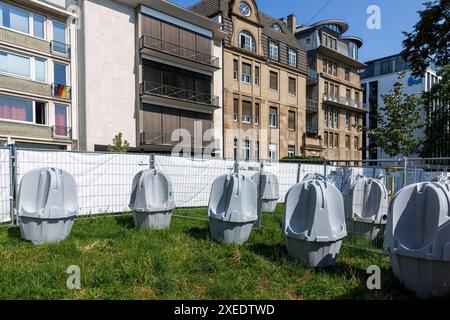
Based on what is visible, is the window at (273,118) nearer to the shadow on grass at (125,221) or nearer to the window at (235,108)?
the window at (235,108)

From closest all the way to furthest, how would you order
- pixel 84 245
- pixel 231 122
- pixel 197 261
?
pixel 197 261
pixel 84 245
pixel 231 122

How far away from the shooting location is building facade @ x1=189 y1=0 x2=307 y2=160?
97.1ft

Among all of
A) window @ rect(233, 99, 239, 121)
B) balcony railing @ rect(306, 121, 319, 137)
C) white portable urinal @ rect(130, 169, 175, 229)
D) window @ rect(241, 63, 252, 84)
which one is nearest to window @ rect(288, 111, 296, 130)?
A: balcony railing @ rect(306, 121, 319, 137)

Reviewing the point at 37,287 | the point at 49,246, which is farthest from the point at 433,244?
the point at 49,246

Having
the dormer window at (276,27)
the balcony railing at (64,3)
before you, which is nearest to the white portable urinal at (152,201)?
the balcony railing at (64,3)

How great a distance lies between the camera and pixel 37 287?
153 inches

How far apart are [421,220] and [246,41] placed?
29.6 m

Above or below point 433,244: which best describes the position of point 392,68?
above

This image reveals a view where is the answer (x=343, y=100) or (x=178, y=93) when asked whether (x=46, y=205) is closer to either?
(x=178, y=93)

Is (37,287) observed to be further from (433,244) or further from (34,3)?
(34,3)

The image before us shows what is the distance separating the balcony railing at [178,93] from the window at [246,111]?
10.2 ft

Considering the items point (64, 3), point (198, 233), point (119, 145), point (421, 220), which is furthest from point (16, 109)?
point (421, 220)

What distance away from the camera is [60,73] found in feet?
73.8
